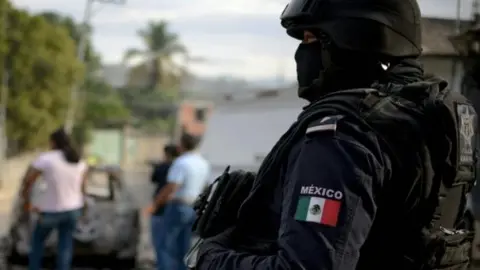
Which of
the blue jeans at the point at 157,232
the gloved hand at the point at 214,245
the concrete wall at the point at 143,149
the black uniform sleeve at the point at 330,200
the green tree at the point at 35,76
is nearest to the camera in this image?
the black uniform sleeve at the point at 330,200

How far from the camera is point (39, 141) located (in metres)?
34.0

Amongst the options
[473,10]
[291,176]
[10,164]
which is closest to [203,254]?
[291,176]

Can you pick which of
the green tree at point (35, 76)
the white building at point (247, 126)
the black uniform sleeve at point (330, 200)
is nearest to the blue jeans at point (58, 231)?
the white building at point (247, 126)

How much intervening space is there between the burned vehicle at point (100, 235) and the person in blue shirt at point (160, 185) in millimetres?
662

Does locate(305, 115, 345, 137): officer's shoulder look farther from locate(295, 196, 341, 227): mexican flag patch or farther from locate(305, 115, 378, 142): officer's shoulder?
locate(295, 196, 341, 227): mexican flag patch

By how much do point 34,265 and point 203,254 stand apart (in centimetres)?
612

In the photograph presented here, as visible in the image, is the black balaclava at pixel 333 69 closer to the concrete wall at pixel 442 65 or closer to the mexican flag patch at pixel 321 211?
the mexican flag patch at pixel 321 211

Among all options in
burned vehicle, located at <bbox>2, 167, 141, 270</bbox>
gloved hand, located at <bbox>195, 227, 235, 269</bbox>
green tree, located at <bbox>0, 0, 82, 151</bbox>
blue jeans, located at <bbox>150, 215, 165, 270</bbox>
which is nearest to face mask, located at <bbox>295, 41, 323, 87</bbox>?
gloved hand, located at <bbox>195, 227, 235, 269</bbox>

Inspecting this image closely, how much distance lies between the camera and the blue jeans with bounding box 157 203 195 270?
7992 millimetres

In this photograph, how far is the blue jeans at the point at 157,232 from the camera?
8.25 m

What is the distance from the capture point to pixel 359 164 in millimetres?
1782

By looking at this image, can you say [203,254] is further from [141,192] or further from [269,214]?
[141,192]

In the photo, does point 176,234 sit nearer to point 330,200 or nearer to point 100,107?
point 330,200

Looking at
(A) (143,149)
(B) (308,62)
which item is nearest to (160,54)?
(A) (143,149)
